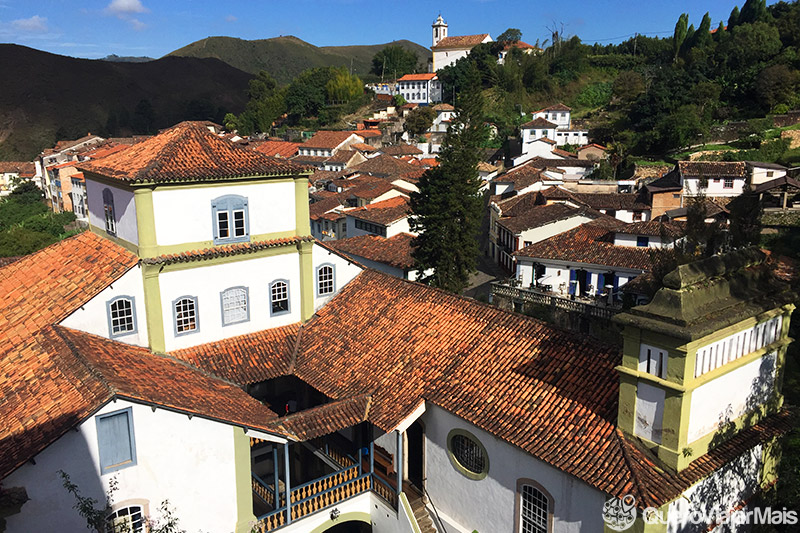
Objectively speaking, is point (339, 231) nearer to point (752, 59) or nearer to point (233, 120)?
point (752, 59)

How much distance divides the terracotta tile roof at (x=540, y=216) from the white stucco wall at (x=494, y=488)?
23.5 metres

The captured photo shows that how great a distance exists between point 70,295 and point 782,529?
1834 centimetres

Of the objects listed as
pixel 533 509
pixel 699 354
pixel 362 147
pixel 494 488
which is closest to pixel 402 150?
pixel 362 147

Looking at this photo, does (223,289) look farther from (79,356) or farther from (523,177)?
(523,177)

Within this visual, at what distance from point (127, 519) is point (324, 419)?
15.3ft

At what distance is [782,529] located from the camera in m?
12.4

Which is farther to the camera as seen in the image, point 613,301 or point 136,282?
point 613,301

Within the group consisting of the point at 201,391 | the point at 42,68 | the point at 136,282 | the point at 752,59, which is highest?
the point at 42,68

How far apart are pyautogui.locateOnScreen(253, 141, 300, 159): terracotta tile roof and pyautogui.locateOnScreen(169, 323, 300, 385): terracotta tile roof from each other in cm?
6517

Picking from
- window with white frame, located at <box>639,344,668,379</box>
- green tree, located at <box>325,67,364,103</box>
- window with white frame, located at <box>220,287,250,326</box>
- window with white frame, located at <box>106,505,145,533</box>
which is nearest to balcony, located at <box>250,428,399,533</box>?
window with white frame, located at <box>106,505,145,533</box>

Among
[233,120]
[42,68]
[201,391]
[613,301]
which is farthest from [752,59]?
[42,68]

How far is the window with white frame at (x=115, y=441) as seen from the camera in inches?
477

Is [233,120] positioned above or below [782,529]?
above

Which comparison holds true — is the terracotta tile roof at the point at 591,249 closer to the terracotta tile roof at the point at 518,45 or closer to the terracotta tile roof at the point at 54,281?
the terracotta tile roof at the point at 54,281
